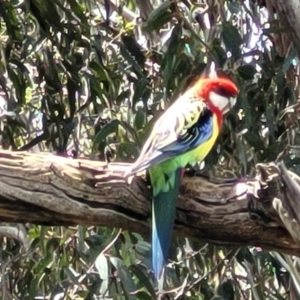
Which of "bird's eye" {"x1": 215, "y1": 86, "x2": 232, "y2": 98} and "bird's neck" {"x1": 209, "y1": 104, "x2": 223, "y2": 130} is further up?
"bird's eye" {"x1": 215, "y1": 86, "x2": 232, "y2": 98}

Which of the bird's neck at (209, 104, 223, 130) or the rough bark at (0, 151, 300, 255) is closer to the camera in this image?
the rough bark at (0, 151, 300, 255)

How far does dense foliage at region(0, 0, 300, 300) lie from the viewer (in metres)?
1.85

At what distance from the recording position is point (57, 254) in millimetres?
2098

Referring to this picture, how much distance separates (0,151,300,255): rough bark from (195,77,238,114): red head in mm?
203

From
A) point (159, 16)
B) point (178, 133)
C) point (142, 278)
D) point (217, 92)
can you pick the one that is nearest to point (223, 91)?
point (217, 92)

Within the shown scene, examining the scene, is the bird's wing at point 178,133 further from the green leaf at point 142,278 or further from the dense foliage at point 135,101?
the green leaf at point 142,278

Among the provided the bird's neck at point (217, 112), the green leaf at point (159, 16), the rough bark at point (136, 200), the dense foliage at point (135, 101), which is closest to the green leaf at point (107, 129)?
the dense foliage at point (135, 101)

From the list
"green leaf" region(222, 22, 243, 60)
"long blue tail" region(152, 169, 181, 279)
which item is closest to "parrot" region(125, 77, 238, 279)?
"long blue tail" region(152, 169, 181, 279)

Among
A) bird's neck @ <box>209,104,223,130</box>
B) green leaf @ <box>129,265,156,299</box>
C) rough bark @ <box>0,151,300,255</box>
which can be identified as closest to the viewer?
rough bark @ <box>0,151,300,255</box>

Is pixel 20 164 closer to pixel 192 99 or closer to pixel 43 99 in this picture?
pixel 192 99

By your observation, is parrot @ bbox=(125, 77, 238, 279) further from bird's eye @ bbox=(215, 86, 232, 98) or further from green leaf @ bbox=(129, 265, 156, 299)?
green leaf @ bbox=(129, 265, 156, 299)

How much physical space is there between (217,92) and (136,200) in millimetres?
312

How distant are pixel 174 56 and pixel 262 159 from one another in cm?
29

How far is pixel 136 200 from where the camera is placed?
137 centimetres
